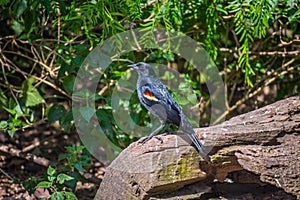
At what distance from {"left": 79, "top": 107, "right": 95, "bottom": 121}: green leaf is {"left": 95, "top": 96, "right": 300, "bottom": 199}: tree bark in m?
0.71

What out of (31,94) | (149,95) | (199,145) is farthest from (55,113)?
(199,145)

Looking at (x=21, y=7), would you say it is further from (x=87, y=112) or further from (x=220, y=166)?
(x=220, y=166)

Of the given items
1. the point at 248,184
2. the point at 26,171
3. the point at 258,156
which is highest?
the point at 258,156

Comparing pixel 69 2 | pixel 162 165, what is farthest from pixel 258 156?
pixel 69 2

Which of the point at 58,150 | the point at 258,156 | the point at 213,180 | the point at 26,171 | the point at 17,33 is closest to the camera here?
the point at 258,156

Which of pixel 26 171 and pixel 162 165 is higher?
pixel 162 165

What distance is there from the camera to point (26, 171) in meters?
4.66

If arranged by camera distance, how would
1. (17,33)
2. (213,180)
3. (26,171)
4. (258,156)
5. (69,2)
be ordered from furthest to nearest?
(26,171)
(17,33)
(69,2)
(213,180)
(258,156)

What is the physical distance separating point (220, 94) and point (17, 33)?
1.97m

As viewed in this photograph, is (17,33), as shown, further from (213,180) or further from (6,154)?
(213,180)

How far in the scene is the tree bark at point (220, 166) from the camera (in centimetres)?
285

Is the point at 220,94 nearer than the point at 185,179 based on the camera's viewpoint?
No

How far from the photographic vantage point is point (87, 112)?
3783 mm

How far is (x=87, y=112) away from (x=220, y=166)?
1.16 meters
